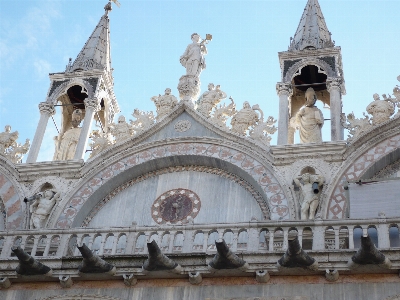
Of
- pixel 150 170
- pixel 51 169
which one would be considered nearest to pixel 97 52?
pixel 51 169

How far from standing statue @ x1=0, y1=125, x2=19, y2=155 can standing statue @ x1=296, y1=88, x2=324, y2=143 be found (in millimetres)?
5801

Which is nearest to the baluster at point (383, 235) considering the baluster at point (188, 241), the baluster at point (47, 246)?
the baluster at point (188, 241)

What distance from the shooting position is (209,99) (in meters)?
16.3

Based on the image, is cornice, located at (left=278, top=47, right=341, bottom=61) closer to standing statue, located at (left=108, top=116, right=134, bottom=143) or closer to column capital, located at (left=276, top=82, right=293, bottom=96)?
column capital, located at (left=276, top=82, right=293, bottom=96)

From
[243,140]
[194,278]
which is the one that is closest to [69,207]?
[243,140]

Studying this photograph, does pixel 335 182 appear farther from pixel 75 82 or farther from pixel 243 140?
pixel 75 82

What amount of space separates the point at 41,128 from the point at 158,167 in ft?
9.97

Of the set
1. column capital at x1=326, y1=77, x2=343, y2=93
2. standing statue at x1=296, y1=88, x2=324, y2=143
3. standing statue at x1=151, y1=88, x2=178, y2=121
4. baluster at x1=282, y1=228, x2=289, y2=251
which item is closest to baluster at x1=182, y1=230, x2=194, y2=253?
baluster at x1=282, y1=228, x2=289, y2=251

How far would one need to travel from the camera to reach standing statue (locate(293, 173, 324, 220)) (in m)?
13.4

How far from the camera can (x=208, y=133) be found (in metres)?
15.6

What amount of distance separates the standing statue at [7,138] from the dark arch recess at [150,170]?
257 centimetres

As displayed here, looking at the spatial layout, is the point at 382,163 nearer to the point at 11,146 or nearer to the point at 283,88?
the point at 283,88

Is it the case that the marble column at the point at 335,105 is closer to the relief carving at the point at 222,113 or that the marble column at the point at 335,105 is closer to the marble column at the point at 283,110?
the marble column at the point at 283,110

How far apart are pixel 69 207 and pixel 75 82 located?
3.65 metres
